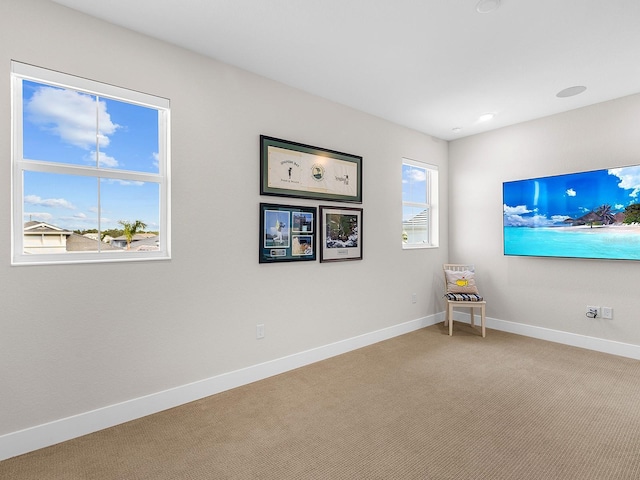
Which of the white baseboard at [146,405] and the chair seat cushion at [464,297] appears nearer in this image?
the white baseboard at [146,405]

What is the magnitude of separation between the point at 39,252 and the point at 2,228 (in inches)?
9.3

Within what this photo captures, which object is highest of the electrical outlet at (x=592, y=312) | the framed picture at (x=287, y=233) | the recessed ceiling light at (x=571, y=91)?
the recessed ceiling light at (x=571, y=91)

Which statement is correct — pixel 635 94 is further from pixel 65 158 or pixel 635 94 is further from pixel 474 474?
pixel 65 158

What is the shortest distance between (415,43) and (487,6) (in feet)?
1.77

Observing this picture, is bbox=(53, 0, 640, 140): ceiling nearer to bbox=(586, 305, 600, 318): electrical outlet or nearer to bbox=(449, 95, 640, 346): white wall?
bbox=(449, 95, 640, 346): white wall

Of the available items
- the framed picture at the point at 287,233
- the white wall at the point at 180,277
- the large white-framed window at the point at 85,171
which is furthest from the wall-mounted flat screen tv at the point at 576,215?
the large white-framed window at the point at 85,171

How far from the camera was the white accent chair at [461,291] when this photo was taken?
13.5 feet

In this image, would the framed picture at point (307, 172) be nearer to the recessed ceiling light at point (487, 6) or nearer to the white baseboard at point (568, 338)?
the recessed ceiling light at point (487, 6)

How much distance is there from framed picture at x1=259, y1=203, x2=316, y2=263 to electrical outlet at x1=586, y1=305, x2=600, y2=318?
10.1 feet

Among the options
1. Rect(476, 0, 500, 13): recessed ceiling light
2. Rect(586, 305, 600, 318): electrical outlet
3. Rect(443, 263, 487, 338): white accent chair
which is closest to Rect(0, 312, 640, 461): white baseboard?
Rect(586, 305, 600, 318): electrical outlet

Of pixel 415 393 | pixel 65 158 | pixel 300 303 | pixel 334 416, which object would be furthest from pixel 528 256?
pixel 65 158

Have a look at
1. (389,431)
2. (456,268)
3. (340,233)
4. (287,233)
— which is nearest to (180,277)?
(287,233)

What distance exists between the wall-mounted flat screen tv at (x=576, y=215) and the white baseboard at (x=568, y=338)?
2.99 feet

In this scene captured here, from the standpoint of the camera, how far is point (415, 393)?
269 centimetres
